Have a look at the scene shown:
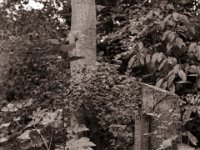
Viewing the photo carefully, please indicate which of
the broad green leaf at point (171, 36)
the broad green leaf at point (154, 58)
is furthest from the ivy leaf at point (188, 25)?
the broad green leaf at point (154, 58)

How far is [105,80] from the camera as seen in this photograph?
5.34 metres

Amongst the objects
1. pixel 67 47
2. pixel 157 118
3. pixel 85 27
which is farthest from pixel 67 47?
pixel 85 27

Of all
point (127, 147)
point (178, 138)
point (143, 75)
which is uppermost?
point (143, 75)

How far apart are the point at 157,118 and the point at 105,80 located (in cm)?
129

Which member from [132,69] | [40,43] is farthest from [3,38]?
[132,69]

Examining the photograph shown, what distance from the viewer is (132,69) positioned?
6.29 m

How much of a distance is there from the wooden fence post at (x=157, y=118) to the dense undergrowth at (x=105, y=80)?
0.19m

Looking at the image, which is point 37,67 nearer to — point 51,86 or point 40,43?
point 40,43

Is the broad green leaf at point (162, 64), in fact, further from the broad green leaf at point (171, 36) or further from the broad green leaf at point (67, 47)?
the broad green leaf at point (67, 47)

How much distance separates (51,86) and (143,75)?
4.84 ft

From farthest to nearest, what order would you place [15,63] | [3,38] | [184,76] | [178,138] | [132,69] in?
[3,38] < [15,63] < [132,69] < [184,76] < [178,138]

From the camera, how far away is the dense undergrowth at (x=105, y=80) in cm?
458

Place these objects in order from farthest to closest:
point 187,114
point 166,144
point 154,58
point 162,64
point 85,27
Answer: point 85,27, point 154,58, point 162,64, point 187,114, point 166,144

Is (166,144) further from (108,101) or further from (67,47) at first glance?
(108,101)
